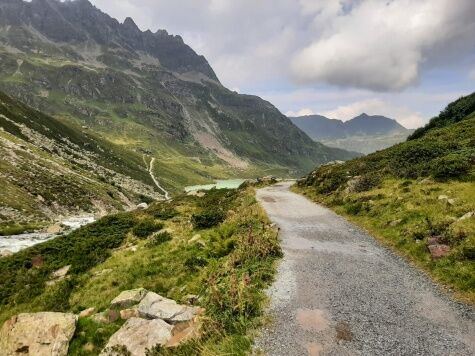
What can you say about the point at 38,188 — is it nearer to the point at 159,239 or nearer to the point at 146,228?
the point at 146,228

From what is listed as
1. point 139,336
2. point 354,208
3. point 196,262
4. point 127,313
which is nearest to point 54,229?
point 196,262

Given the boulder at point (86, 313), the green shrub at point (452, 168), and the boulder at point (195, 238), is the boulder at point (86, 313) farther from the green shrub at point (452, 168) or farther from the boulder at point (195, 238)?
the green shrub at point (452, 168)

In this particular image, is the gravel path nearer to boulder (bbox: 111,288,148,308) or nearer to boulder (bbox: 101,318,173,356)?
boulder (bbox: 101,318,173,356)

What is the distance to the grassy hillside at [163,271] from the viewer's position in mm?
13211

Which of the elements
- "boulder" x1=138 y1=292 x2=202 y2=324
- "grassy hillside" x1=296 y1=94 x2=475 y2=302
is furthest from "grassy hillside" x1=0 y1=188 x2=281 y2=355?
"grassy hillside" x1=296 y1=94 x2=475 y2=302

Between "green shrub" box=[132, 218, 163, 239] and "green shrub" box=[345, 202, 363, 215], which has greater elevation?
"green shrub" box=[345, 202, 363, 215]

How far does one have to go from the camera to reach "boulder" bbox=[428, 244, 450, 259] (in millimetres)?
17875

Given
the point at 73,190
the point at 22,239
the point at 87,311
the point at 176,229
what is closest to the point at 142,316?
the point at 87,311

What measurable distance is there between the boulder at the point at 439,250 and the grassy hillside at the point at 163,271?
6996mm

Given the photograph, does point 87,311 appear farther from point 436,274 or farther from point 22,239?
point 22,239

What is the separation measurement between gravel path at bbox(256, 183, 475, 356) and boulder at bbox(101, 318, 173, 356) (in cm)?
360

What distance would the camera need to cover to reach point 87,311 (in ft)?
60.2

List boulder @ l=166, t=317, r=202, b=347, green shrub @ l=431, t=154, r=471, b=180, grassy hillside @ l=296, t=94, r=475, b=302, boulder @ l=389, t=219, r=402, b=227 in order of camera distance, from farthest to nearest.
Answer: green shrub @ l=431, t=154, r=471, b=180
boulder @ l=389, t=219, r=402, b=227
grassy hillside @ l=296, t=94, r=475, b=302
boulder @ l=166, t=317, r=202, b=347

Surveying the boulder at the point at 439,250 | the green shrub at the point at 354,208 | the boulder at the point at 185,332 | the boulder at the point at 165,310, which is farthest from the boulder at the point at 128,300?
the green shrub at the point at 354,208
